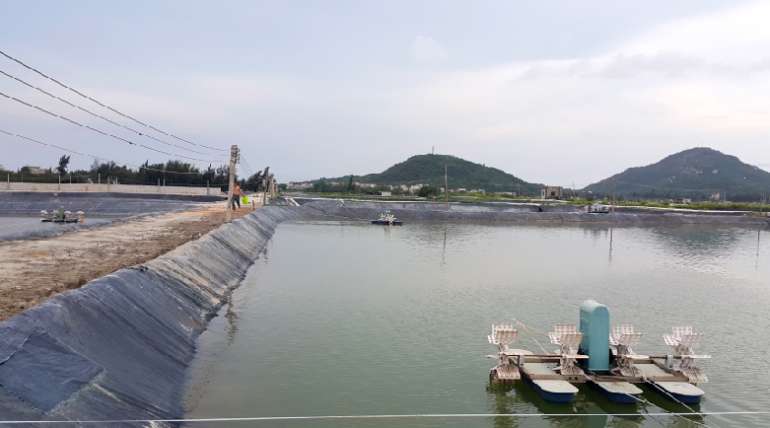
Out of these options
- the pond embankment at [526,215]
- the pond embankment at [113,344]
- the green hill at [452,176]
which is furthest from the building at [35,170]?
the green hill at [452,176]

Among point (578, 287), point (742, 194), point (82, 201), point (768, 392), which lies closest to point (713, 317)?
point (578, 287)

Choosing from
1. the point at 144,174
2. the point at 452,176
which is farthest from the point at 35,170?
the point at 452,176

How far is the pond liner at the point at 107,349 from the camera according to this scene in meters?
7.43

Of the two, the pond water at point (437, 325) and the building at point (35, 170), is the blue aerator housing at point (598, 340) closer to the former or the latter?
the pond water at point (437, 325)

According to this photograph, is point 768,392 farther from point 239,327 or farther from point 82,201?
point 82,201

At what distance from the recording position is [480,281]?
24000 millimetres

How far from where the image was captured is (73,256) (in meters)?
17.4

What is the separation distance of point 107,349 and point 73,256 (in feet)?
30.5

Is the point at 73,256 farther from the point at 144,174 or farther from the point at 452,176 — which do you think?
the point at 452,176

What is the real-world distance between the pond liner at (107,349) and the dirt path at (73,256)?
1.10 metres

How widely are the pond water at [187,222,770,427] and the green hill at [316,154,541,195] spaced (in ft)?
437

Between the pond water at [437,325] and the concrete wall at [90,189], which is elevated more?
the concrete wall at [90,189]

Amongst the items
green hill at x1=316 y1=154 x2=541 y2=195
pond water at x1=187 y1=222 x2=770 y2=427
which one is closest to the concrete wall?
pond water at x1=187 y1=222 x2=770 y2=427

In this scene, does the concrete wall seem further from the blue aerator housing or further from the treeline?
the blue aerator housing
